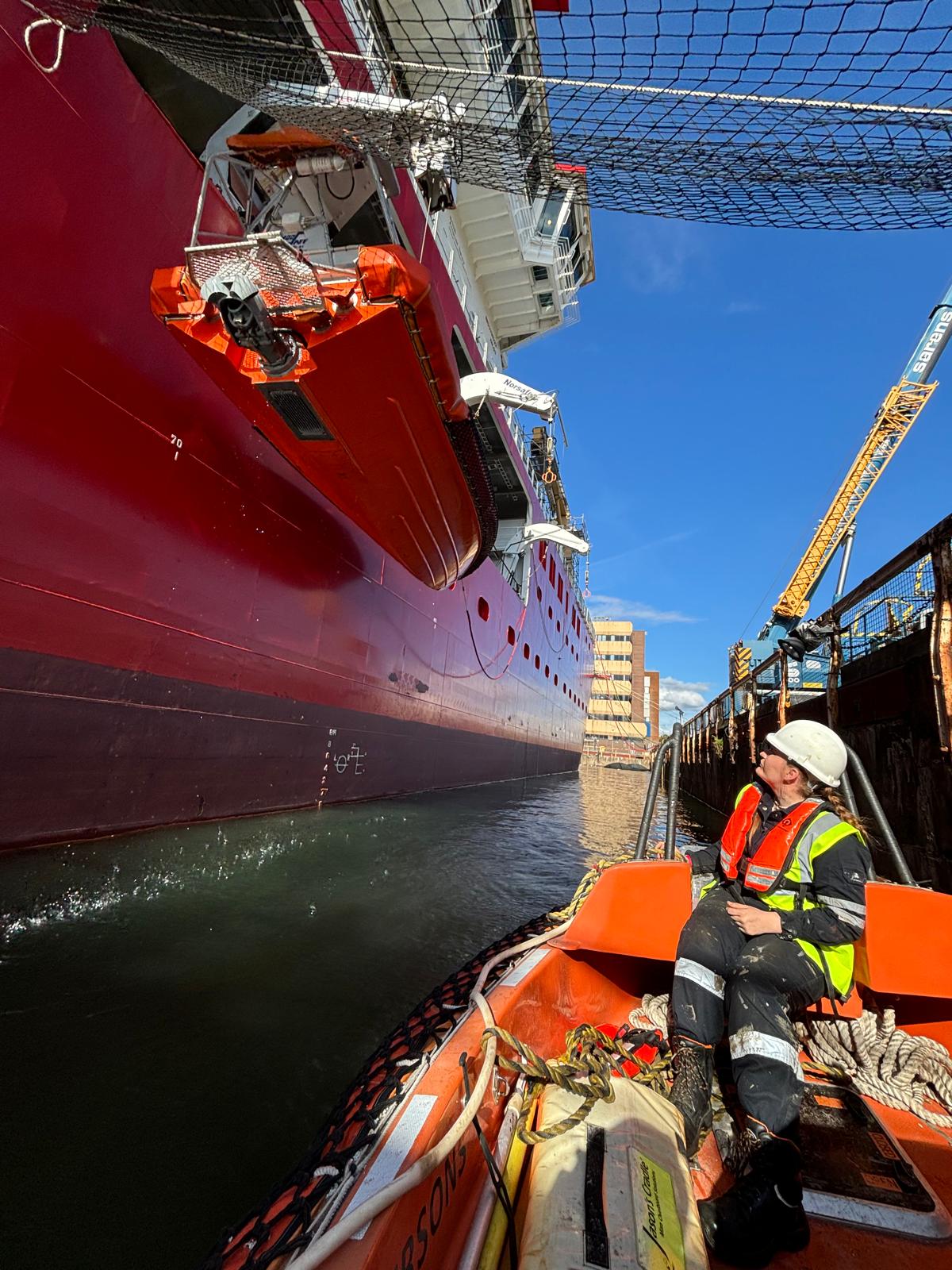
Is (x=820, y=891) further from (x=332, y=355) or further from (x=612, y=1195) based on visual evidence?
(x=332, y=355)

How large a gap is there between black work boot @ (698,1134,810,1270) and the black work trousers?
4.4 inches

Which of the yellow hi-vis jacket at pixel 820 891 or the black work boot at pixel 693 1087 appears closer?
the black work boot at pixel 693 1087

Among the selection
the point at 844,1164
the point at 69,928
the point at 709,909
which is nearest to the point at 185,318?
the point at 69,928

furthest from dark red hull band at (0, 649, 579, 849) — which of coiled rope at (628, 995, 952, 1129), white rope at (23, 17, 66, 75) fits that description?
coiled rope at (628, 995, 952, 1129)

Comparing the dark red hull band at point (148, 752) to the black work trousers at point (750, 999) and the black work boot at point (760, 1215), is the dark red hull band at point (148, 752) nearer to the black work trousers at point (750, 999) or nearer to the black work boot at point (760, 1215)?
the black work trousers at point (750, 999)

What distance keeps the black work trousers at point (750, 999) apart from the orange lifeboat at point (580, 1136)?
0.22 metres

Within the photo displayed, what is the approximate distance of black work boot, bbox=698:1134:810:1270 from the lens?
133 cm

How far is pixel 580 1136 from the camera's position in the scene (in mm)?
1467

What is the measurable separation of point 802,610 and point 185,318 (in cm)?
3200

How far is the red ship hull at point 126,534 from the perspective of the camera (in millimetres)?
3053

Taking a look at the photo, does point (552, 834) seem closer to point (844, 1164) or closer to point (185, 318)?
point (844, 1164)

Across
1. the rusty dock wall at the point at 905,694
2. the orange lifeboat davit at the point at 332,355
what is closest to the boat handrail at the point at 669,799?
the rusty dock wall at the point at 905,694

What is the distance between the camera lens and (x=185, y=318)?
11.7ft

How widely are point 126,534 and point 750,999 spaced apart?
396 cm
